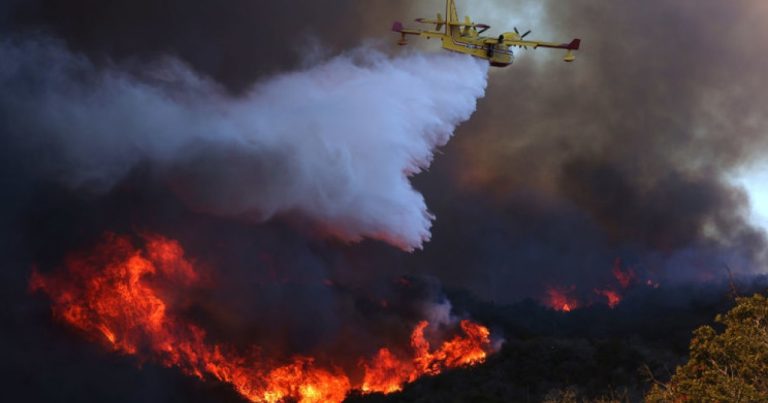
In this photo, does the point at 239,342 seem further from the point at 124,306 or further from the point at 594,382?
the point at 594,382

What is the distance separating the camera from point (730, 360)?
30.0 m

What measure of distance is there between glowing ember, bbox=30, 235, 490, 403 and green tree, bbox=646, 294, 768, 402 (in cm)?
5836

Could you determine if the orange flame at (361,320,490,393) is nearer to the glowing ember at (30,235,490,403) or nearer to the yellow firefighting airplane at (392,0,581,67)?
the glowing ember at (30,235,490,403)

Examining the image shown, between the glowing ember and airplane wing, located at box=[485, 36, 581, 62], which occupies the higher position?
airplane wing, located at box=[485, 36, 581, 62]

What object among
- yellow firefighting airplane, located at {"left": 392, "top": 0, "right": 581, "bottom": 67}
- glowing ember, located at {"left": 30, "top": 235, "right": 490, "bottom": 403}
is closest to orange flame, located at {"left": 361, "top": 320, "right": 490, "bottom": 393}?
glowing ember, located at {"left": 30, "top": 235, "right": 490, "bottom": 403}

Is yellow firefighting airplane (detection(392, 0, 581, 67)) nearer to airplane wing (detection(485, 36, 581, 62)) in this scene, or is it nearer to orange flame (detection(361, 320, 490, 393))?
airplane wing (detection(485, 36, 581, 62))

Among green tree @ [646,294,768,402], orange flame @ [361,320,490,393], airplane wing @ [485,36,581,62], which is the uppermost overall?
airplane wing @ [485,36,581,62]

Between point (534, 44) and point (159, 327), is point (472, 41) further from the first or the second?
point (159, 327)

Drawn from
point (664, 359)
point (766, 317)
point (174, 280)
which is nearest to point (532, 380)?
point (664, 359)

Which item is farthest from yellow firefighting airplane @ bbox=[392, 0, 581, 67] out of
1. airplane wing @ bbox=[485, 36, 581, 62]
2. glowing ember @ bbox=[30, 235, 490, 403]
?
glowing ember @ bbox=[30, 235, 490, 403]

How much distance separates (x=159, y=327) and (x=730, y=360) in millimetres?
62160

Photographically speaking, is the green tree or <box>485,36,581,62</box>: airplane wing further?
<box>485,36,581,62</box>: airplane wing

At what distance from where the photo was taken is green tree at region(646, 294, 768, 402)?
27.8m

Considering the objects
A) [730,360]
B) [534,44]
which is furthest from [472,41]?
[730,360]
